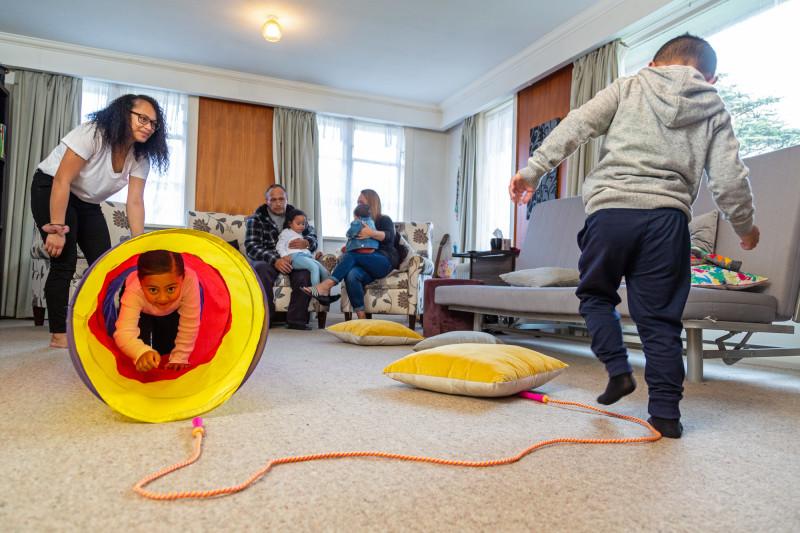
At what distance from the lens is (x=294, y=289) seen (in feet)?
13.5

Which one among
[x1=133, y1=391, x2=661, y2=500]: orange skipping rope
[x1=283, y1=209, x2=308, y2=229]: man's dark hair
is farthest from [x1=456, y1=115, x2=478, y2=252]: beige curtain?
[x1=133, y1=391, x2=661, y2=500]: orange skipping rope

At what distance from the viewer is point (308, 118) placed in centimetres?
597

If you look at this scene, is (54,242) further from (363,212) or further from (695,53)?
(695,53)

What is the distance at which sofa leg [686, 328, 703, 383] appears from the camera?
2033mm

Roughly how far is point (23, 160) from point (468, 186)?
4416 mm

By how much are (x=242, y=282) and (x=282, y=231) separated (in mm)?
2795

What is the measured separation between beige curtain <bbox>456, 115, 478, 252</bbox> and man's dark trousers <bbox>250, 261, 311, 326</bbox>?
2.38m

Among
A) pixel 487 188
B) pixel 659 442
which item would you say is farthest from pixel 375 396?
pixel 487 188

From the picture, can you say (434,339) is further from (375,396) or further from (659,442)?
(659,442)

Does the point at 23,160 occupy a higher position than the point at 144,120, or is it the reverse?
the point at 23,160

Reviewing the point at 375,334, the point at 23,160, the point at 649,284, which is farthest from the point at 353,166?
the point at 649,284

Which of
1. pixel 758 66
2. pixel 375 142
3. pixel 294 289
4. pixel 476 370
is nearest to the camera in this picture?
pixel 476 370

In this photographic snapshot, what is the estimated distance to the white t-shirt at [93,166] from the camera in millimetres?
2184

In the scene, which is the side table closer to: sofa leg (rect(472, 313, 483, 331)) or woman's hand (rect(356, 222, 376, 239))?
sofa leg (rect(472, 313, 483, 331))
